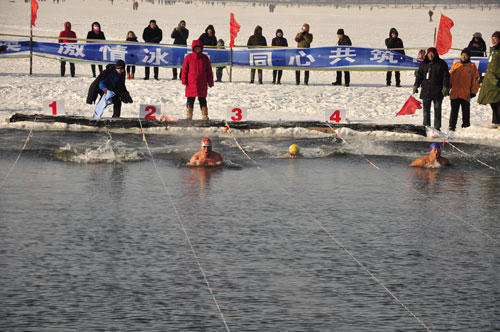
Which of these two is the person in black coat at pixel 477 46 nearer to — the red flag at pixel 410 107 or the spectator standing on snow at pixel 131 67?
the red flag at pixel 410 107

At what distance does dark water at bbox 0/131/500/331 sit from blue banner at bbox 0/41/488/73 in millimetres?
9525

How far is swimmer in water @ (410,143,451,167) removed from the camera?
15.7m

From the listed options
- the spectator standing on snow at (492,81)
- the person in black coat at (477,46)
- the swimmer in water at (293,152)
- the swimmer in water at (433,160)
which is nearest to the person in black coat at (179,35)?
the person in black coat at (477,46)

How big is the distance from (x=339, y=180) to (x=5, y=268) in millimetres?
6968

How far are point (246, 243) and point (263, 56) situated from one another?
16.5 meters

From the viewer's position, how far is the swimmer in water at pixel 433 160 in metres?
15.7

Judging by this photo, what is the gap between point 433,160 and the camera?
624 inches

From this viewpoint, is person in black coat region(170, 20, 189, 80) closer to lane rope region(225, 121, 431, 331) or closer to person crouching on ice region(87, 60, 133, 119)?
person crouching on ice region(87, 60, 133, 119)

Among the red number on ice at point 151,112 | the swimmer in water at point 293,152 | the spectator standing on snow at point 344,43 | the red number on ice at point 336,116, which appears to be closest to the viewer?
the swimmer in water at point 293,152

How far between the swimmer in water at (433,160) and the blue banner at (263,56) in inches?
402

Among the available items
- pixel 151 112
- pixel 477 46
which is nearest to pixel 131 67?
pixel 151 112

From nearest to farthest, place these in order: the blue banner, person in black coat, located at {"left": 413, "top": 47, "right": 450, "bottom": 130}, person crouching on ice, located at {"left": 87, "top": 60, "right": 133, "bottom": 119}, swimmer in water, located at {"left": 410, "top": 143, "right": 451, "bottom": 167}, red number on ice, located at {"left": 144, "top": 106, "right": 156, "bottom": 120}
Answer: swimmer in water, located at {"left": 410, "top": 143, "right": 451, "bottom": 167} → person crouching on ice, located at {"left": 87, "top": 60, "right": 133, "bottom": 119} → person in black coat, located at {"left": 413, "top": 47, "right": 450, "bottom": 130} → red number on ice, located at {"left": 144, "top": 106, "right": 156, "bottom": 120} → the blue banner

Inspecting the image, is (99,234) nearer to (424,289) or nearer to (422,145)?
(424,289)

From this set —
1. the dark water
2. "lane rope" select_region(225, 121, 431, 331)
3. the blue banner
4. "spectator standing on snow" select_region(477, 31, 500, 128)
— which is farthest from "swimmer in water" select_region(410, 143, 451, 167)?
the blue banner
